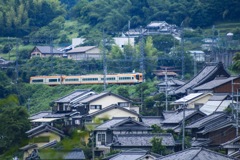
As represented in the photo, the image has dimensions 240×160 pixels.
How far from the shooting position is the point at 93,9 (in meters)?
40.8

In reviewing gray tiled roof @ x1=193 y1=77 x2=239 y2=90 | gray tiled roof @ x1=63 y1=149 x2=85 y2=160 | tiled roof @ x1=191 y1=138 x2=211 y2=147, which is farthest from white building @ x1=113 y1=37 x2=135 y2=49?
gray tiled roof @ x1=63 y1=149 x2=85 y2=160

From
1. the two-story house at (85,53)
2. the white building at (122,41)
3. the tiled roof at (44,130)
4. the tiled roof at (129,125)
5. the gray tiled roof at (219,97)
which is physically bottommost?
the tiled roof at (44,130)

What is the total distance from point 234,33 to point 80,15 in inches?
376

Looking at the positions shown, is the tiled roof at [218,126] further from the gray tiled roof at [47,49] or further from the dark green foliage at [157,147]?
the gray tiled roof at [47,49]

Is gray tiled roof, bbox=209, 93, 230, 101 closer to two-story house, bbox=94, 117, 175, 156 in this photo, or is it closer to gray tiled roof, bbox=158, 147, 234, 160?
two-story house, bbox=94, 117, 175, 156

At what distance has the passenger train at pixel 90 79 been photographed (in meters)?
30.1

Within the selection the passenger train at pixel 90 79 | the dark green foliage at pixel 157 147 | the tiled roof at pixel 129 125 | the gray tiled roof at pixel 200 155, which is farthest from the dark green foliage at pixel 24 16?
the gray tiled roof at pixel 200 155

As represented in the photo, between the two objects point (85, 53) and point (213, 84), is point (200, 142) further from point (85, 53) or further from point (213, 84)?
point (85, 53)

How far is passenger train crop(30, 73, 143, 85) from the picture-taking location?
30.1 metres

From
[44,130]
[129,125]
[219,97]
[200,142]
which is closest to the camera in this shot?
[200,142]

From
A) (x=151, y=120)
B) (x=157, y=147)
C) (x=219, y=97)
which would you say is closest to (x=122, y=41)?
(x=151, y=120)

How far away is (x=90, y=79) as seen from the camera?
101 feet

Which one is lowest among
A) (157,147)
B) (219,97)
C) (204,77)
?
(157,147)

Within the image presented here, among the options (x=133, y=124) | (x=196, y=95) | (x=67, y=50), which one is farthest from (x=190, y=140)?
(x=67, y=50)
